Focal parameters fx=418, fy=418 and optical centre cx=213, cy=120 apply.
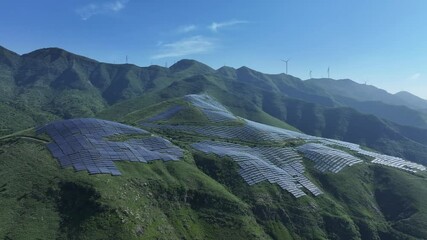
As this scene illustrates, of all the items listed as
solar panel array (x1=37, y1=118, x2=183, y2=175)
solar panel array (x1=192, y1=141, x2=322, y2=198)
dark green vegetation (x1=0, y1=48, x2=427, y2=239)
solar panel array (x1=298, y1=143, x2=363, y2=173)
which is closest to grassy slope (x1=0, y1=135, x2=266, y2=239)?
dark green vegetation (x1=0, y1=48, x2=427, y2=239)

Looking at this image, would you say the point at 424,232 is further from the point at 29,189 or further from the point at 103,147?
the point at 29,189

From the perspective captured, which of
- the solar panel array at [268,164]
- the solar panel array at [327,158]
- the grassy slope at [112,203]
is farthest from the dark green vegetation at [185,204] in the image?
the solar panel array at [327,158]

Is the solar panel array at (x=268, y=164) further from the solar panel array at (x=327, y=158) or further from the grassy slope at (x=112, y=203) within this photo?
the grassy slope at (x=112, y=203)

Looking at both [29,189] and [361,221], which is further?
[361,221]

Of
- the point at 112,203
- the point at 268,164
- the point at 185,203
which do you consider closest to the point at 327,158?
the point at 268,164

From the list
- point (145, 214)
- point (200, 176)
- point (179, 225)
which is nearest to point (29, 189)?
point (145, 214)

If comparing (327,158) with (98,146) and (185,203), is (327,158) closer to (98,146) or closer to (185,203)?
(185,203)
